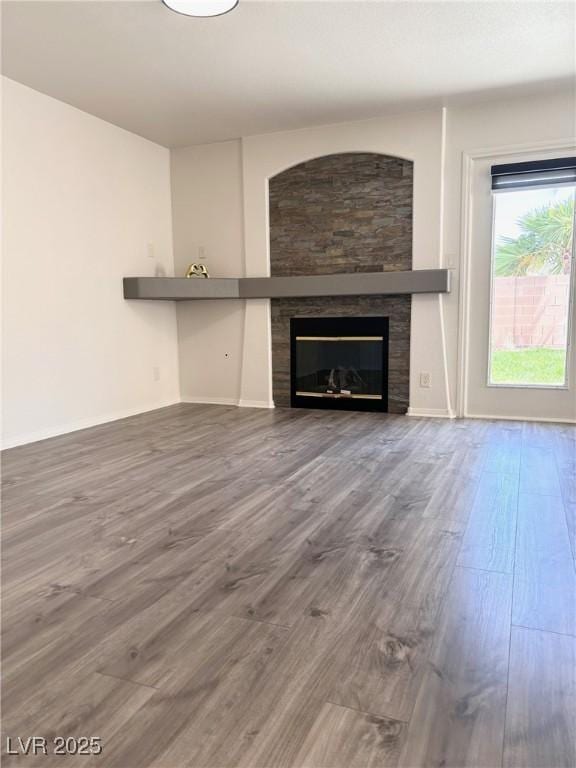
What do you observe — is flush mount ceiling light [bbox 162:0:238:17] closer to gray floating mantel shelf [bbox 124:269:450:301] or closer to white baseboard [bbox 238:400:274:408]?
gray floating mantel shelf [bbox 124:269:450:301]

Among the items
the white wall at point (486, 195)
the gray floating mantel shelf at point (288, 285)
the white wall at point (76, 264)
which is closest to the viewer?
the white wall at point (76, 264)

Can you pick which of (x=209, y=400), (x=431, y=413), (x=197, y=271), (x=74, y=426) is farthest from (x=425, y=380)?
(x=74, y=426)

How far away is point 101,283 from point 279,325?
5.39ft

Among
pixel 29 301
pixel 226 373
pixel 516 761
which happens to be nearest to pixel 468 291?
pixel 226 373

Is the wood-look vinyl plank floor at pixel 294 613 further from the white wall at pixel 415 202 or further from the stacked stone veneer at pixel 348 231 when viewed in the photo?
the stacked stone veneer at pixel 348 231

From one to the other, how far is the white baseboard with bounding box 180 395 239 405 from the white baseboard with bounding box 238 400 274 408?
0.26ft

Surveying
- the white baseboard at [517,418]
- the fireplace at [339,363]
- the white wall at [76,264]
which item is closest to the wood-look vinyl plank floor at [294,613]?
the white wall at [76,264]

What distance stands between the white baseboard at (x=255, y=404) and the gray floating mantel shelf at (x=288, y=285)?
101 cm

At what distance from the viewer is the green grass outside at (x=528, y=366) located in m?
4.35

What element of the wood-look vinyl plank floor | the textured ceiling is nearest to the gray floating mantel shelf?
the textured ceiling

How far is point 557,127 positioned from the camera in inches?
163

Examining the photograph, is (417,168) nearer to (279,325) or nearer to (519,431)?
(279,325)

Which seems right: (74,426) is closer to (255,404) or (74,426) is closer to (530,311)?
(255,404)

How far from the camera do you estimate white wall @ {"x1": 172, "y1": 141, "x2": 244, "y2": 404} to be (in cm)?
529
